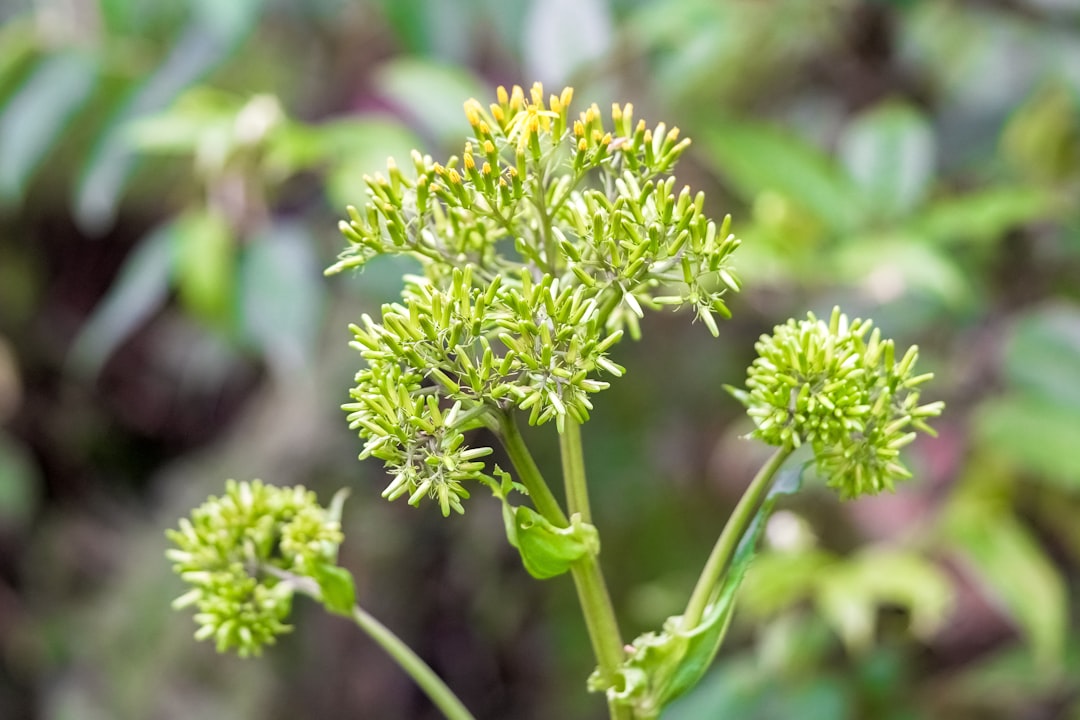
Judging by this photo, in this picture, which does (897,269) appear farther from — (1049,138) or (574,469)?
(574,469)

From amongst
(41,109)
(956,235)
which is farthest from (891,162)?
(41,109)

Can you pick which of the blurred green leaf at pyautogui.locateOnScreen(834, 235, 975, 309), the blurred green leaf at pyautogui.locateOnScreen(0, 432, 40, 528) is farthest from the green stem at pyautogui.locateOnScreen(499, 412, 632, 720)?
the blurred green leaf at pyautogui.locateOnScreen(0, 432, 40, 528)

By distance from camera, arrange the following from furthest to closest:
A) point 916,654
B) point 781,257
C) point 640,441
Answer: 1. point 640,441
2. point 916,654
3. point 781,257

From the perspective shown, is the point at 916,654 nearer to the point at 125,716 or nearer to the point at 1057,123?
the point at 1057,123

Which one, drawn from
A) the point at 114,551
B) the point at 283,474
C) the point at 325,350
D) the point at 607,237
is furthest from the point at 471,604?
the point at 607,237

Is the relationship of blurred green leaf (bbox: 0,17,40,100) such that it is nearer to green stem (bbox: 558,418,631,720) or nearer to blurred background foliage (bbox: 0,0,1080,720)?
blurred background foliage (bbox: 0,0,1080,720)

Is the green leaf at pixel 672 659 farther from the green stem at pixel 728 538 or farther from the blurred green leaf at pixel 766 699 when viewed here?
the blurred green leaf at pixel 766 699
